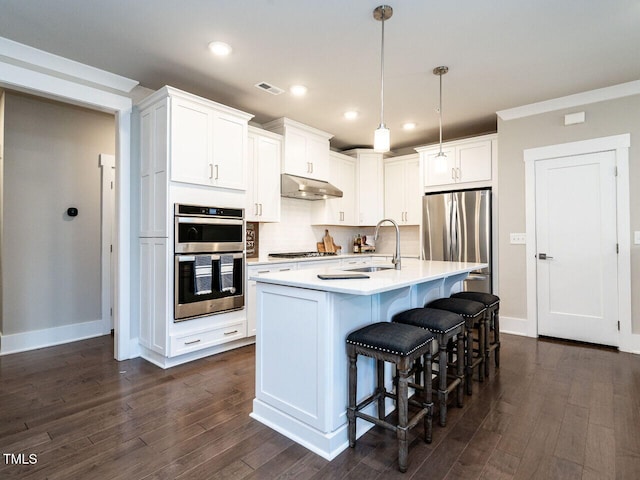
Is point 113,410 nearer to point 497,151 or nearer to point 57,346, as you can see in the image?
point 57,346

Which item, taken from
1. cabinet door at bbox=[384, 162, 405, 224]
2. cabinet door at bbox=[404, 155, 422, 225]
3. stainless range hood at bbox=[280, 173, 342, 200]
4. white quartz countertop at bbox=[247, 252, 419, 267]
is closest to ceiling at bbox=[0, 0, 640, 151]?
stainless range hood at bbox=[280, 173, 342, 200]

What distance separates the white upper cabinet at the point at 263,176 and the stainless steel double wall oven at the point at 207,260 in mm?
482

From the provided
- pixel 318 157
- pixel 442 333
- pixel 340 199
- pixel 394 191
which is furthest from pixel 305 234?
pixel 442 333

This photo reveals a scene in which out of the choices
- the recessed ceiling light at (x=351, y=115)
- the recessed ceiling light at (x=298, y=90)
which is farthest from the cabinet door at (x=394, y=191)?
the recessed ceiling light at (x=298, y=90)

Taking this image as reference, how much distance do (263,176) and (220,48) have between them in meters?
1.52

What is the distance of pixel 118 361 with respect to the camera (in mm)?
3131

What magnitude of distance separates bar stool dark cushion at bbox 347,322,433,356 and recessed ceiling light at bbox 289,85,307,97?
2.52 m

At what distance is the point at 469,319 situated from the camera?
8.04 ft

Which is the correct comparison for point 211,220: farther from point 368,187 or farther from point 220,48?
point 368,187

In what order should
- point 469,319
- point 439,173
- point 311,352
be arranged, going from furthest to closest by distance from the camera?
point 439,173 < point 469,319 < point 311,352

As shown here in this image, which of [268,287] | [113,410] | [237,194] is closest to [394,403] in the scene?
[268,287]

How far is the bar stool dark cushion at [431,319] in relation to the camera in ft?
6.78

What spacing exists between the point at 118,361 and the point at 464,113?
14.9 ft

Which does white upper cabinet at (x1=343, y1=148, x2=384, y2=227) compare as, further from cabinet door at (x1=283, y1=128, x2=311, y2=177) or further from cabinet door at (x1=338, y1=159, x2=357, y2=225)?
cabinet door at (x1=283, y1=128, x2=311, y2=177)
